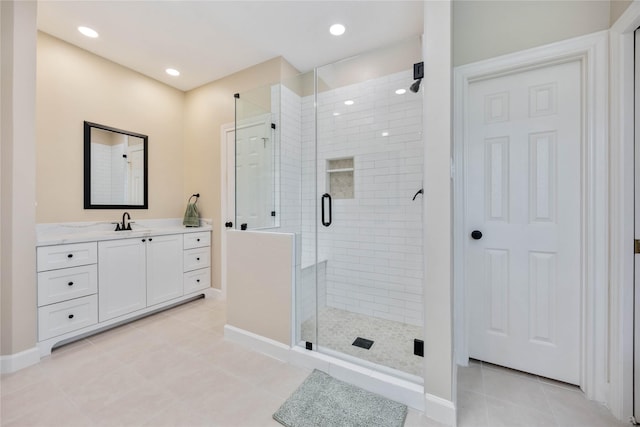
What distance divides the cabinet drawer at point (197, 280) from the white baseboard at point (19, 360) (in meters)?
1.25

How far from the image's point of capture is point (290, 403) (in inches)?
56.7

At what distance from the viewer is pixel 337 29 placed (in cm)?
239

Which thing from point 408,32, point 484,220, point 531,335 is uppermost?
point 408,32

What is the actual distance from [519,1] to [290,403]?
292 centimetres

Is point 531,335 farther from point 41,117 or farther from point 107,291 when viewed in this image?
point 41,117

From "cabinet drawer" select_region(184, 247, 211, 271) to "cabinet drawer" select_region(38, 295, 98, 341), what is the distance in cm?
90

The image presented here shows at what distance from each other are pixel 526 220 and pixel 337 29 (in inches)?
90.6

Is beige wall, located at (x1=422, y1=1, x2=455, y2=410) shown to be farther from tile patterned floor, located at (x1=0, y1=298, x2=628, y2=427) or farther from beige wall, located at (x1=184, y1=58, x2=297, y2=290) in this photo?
beige wall, located at (x1=184, y1=58, x2=297, y2=290)

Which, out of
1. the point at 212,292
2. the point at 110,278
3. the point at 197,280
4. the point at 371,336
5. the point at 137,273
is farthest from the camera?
the point at 212,292

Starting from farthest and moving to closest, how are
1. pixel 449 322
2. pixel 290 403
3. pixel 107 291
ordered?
pixel 107 291
pixel 290 403
pixel 449 322

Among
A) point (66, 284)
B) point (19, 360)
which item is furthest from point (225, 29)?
point (19, 360)

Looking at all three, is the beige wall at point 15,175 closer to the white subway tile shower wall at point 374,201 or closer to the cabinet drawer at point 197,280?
the cabinet drawer at point 197,280

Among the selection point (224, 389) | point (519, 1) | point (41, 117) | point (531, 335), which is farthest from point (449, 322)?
point (41, 117)

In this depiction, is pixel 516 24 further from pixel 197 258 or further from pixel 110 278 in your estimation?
pixel 110 278
